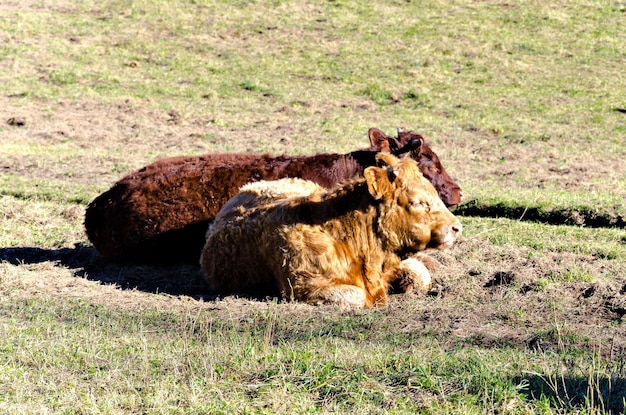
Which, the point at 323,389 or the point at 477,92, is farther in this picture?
the point at 477,92

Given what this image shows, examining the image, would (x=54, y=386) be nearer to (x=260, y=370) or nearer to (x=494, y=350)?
(x=260, y=370)

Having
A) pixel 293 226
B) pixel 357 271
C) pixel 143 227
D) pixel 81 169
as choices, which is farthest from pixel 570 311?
pixel 81 169

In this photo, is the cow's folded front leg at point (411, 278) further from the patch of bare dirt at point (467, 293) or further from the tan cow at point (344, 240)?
the patch of bare dirt at point (467, 293)

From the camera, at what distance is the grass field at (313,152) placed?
17.9 ft

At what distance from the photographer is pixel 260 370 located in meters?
5.64

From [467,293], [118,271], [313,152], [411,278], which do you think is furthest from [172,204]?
[313,152]

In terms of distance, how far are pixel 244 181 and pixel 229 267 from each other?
1.82 meters

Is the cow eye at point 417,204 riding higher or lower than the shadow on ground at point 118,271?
higher

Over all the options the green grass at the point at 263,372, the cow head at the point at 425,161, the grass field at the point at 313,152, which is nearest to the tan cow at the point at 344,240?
the grass field at the point at 313,152

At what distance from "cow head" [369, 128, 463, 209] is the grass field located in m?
0.59

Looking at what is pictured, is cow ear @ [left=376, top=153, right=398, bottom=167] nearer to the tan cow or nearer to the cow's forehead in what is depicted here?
the tan cow

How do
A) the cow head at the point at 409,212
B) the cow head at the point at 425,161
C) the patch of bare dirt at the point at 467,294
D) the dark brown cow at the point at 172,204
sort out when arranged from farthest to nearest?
the cow head at the point at 425,161, the dark brown cow at the point at 172,204, the cow head at the point at 409,212, the patch of bare dirt at the point at 467,294

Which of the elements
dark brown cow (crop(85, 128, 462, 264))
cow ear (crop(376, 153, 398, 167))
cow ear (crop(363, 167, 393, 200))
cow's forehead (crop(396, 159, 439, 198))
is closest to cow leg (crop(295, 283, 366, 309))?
cow ear (crop(363, 167, 393, 200))

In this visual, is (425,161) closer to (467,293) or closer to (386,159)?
(386,159)
